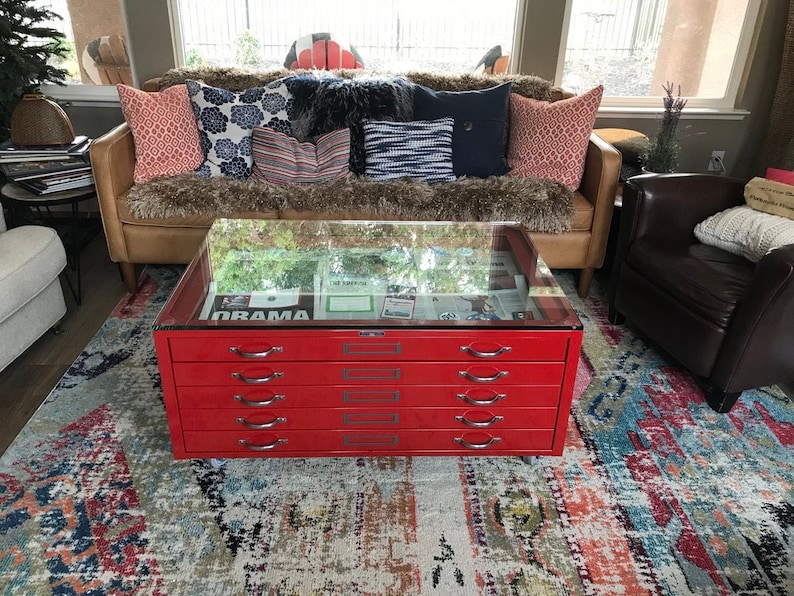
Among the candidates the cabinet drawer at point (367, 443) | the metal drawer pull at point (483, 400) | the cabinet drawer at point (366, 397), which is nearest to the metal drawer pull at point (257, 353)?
the cabinet drawer at point (366, 397)

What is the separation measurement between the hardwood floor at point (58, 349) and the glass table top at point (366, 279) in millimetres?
709

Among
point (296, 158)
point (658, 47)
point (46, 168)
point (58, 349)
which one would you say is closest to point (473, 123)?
point (296, 158)

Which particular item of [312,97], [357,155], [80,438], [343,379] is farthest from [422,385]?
[312,97]

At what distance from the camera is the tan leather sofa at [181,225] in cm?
253

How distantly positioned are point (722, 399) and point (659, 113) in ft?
6.67

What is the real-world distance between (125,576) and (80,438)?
57 centimetres

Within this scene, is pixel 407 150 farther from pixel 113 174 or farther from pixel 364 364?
pixel 364 364

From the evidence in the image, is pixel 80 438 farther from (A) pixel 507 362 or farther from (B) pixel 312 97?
(B) pixel 312 97

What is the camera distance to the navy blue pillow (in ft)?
9.32

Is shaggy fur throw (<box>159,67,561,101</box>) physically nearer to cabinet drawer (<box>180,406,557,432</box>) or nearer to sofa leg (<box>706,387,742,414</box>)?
sofa leg (<box>706,387,742,414</box>)

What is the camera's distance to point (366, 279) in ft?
6.03

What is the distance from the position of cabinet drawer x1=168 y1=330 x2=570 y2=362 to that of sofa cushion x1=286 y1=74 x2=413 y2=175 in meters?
1.47

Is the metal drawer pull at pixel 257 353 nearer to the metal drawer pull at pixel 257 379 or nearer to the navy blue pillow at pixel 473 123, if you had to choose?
the metal drawer pull at pixel 257 379

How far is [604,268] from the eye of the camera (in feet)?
9.75
